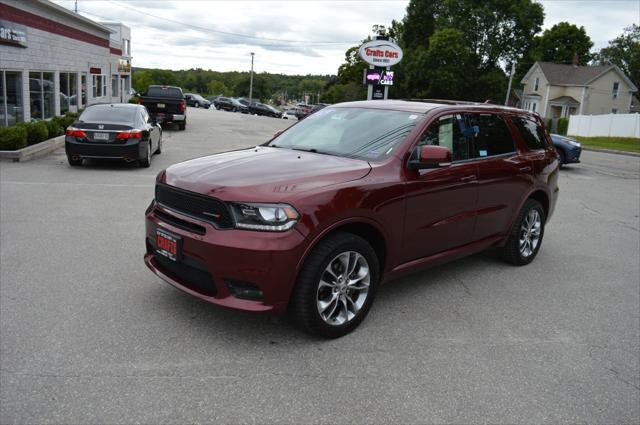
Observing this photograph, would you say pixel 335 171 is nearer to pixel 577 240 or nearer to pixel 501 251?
pixel 501 251

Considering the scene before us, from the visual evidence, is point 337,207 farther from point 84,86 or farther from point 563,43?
point 563,43

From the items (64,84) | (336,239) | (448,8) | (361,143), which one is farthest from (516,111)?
(448,8)

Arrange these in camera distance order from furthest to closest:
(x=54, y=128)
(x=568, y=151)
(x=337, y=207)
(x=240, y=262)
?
(x=568, y=151)
(x=54, y=128)
(x=337, y=207)
(x=240, y=262)

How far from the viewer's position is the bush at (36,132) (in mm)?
14595

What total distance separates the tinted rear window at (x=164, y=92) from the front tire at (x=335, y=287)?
2257 centimetres

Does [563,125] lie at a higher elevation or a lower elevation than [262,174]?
higher

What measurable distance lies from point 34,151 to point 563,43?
Answer: 75561 mm

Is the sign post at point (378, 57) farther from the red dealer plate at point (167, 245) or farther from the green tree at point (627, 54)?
the green tree at point (627, 54)

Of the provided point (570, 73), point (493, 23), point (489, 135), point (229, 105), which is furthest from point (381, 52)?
point (570, 73)

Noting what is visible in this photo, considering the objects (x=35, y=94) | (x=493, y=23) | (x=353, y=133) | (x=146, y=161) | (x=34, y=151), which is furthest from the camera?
(x=493, y=23)

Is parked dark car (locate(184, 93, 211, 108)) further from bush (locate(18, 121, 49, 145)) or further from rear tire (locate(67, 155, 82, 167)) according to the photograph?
rear tire (locate(67, 155, 82, 167))

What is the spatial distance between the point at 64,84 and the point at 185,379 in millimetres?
26108

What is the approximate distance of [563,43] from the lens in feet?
244

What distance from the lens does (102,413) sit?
313 centimetres
